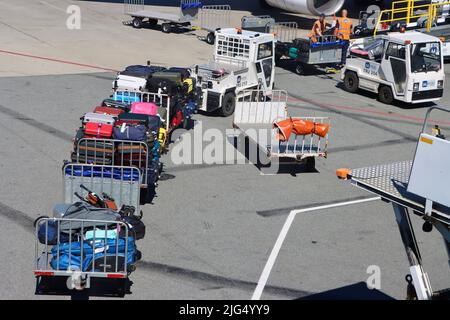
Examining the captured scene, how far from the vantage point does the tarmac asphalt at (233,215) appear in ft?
43.2

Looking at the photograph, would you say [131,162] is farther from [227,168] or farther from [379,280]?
[379,280]

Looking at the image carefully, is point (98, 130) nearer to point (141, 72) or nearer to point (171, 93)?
point (171, 93)

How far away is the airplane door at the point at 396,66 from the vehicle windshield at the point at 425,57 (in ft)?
1.13

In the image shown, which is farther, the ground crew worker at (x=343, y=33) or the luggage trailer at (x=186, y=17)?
the luggage trailer at (x=186, y=17)

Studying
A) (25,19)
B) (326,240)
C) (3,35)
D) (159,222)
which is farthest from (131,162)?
(25,19)

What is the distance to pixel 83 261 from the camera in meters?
12.3

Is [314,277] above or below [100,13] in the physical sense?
below

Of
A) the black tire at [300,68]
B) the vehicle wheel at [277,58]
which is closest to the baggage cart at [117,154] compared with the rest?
the black tire at [300,68]

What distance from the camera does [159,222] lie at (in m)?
→ 15.4

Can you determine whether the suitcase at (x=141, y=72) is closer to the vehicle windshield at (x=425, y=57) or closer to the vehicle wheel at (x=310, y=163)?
the vehicle wheel at (x=310, y=163)

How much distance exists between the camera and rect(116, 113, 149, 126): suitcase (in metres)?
17.4

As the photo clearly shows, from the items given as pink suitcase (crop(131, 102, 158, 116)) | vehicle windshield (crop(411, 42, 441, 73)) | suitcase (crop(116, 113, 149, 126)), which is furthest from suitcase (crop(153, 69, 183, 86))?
vehicle windshield (crop(411, 42, 441, 73))

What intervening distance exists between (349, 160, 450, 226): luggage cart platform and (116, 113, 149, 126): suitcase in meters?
8.06

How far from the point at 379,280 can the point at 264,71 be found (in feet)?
39.3
